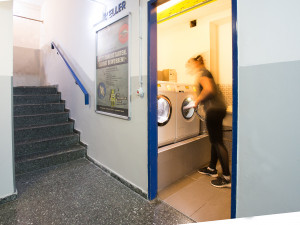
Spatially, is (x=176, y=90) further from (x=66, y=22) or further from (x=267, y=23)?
(x=66, y=22)

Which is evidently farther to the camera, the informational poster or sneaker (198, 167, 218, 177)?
sneaker (198, 167, 218, 177)

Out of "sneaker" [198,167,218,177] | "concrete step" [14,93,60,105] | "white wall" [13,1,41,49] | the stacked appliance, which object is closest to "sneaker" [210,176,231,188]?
"sneaker" [198,167,218,177]

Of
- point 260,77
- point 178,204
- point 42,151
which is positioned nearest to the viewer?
point 260,77

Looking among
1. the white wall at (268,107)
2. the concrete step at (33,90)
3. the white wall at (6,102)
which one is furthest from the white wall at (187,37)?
the white wall at (6,102)

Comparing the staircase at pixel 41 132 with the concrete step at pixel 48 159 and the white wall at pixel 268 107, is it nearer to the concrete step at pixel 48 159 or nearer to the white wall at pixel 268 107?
the concrete step at pixel 48 159

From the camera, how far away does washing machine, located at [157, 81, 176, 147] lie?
242 centimetres

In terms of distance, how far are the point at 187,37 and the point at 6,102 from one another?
3.53m

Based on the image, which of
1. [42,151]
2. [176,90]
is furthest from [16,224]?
[176,90]

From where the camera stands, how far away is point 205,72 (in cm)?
252

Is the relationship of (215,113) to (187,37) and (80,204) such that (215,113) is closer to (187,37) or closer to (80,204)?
(80,204)

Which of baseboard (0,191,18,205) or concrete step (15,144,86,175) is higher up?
concrete step (15,144,86,175)

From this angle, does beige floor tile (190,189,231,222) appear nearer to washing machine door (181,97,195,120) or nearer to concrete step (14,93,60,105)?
washing machine door (181,97,195,120)

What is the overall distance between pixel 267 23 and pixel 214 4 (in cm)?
247

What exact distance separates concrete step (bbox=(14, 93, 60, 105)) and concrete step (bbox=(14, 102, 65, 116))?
0.98 ft
